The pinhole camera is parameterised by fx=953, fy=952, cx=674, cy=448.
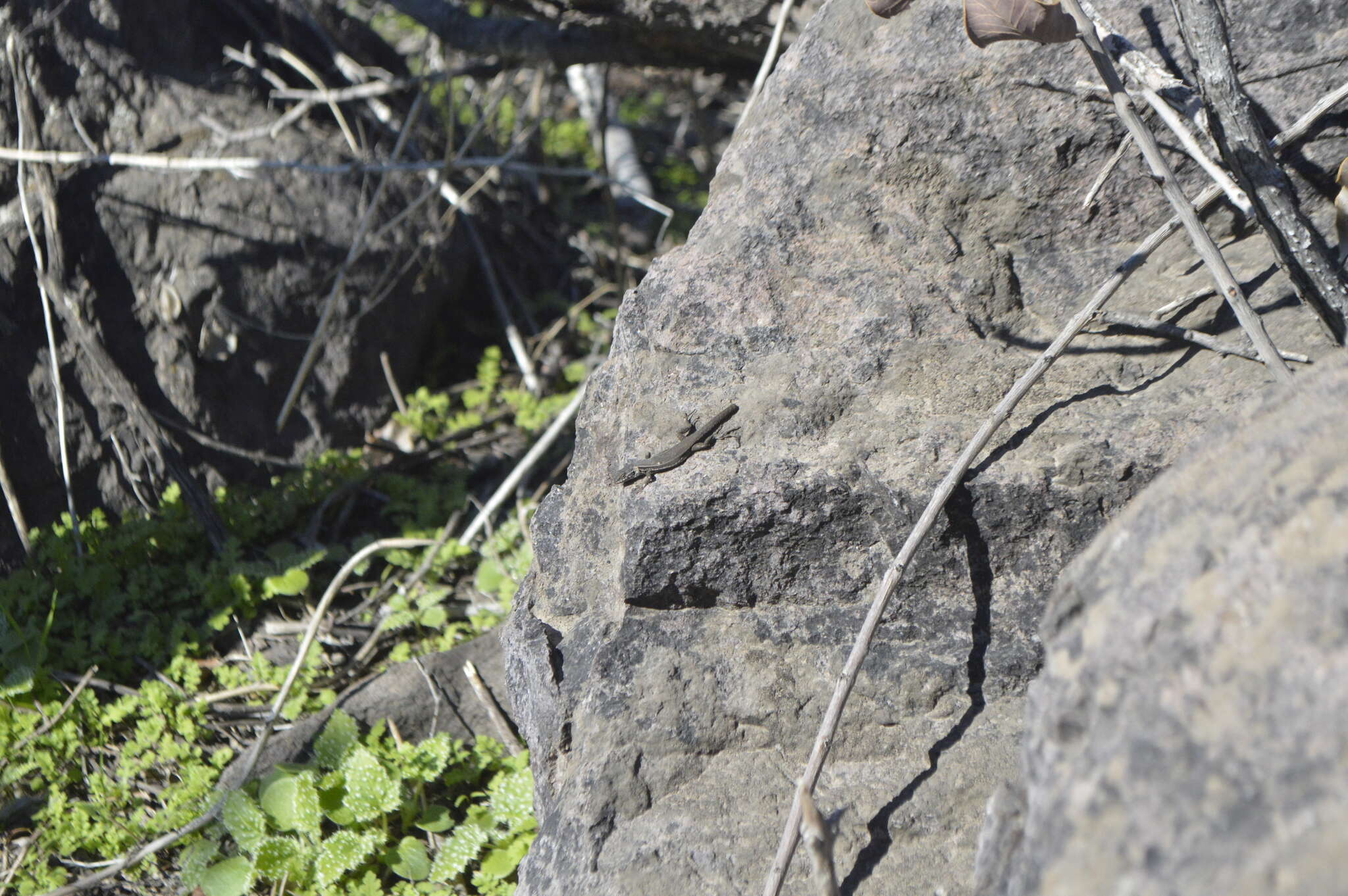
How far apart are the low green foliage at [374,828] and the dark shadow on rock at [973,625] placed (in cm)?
128

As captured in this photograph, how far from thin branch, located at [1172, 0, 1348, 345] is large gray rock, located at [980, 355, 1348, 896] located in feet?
2.79

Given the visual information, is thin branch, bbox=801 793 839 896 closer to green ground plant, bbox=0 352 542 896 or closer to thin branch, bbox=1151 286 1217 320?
green ground plant, bbox=0 352 542 896

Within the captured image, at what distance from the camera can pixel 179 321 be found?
422 centimetres

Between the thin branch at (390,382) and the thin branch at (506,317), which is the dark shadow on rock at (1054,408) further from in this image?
the thin branch at (390,382)

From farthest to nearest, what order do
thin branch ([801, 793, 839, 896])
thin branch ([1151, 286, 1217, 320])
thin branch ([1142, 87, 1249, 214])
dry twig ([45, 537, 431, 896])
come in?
dry twig ([45, 537, 431, 896]) → thin branch ([1151, 286, 1217, 320]) → thin branch ([1142, 87, 1249, 214]) → thin branch ([801, 793, 839, 896])

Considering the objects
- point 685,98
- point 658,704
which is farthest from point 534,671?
point 685,98

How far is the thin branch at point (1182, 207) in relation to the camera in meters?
1.97

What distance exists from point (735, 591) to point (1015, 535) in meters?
0.65

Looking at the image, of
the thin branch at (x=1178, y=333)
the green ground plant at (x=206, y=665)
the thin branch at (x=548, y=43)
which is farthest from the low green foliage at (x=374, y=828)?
the thin branch at (x=548, y=43)

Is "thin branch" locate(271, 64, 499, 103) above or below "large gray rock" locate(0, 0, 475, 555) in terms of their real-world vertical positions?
above

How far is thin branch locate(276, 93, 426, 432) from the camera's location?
14.0 ft

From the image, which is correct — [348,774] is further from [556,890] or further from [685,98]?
[685,98]

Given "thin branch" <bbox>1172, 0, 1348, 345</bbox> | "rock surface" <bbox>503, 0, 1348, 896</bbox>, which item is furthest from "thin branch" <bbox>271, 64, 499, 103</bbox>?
"thin branch" <bbox>1172, 0, 1348, 345</bbox>

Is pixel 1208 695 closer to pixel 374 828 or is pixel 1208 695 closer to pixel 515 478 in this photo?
pixel 374 828
